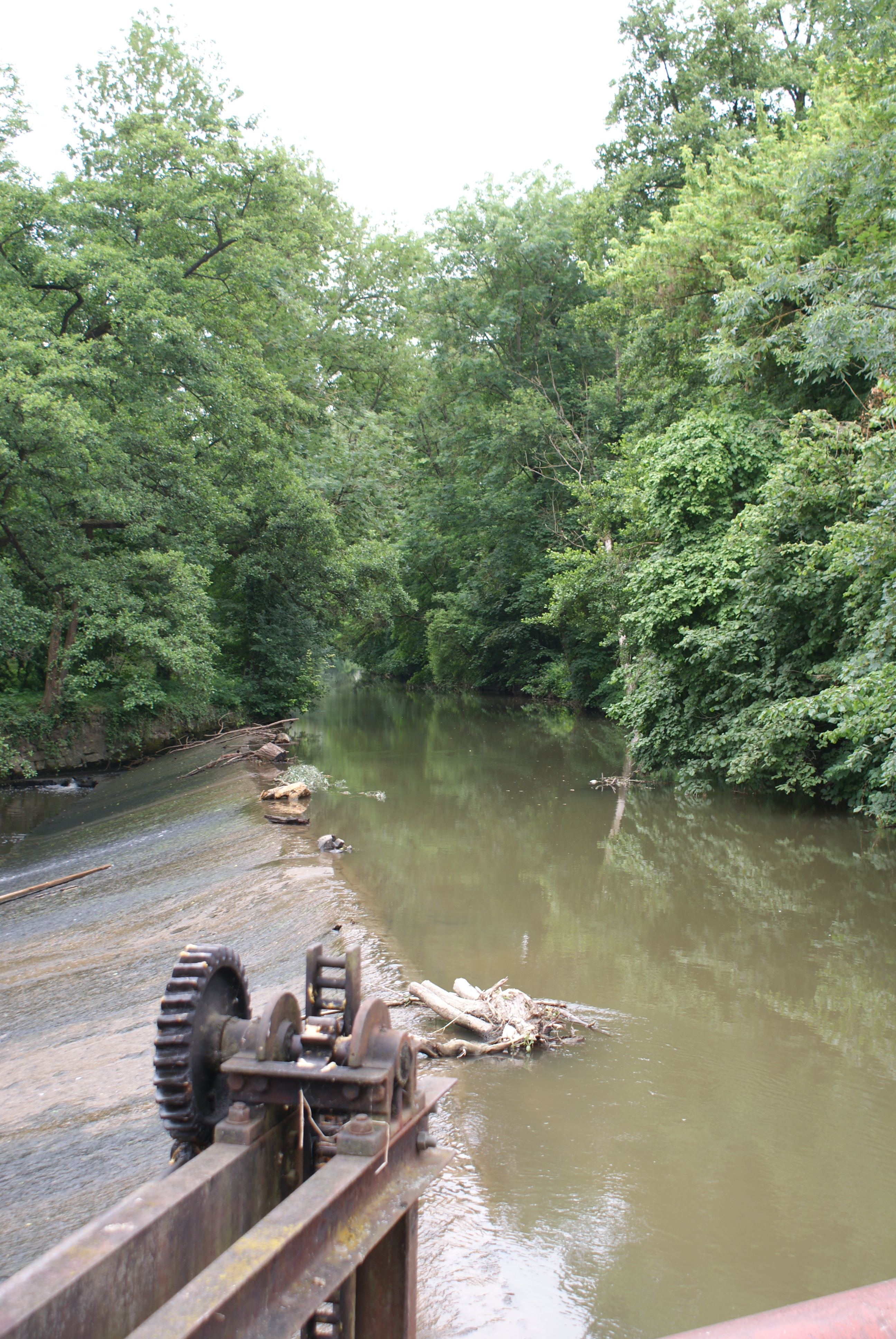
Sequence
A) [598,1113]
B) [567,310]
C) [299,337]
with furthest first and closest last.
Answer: [567,310], [299,337], [598,1113]

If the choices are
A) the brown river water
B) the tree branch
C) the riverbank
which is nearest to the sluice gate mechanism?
the brown river water

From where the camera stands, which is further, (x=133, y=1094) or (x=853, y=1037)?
(x=853, y=1037)

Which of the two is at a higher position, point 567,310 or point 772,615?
point 567,310

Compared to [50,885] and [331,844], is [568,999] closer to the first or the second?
[331,844]

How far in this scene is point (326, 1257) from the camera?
201cm

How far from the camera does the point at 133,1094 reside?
533 cm

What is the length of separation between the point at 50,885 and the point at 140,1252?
9.94 m

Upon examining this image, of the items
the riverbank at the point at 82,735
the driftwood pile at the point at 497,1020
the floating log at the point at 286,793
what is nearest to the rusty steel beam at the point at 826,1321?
the driftwood pile at the point at 497,1020

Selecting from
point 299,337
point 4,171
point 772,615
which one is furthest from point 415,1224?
point 299,337

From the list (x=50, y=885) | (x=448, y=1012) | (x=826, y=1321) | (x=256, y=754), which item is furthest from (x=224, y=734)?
(x=826, y=1321)

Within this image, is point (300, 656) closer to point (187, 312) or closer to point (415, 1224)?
point (187, 312)

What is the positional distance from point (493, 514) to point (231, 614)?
12.5 metres

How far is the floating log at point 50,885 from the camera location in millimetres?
10531

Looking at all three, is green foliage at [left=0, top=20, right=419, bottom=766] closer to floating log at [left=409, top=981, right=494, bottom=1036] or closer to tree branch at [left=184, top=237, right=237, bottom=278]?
tree branch at [left=184, top=237, right=237, bottom=278]
